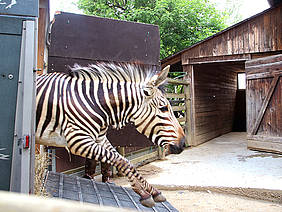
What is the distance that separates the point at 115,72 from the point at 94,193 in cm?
131

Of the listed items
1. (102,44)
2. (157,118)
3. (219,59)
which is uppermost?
(219,59)

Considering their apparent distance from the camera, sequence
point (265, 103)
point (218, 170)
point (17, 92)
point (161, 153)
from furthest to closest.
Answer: point (265, 103)
point (161, 153)
point (218, 170)
point (17, 92)

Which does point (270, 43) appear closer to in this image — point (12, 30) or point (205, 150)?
point (205, 150)

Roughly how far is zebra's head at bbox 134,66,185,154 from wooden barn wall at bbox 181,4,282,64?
17.4 feet

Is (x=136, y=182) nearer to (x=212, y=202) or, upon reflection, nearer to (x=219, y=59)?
(x=212, y=202)

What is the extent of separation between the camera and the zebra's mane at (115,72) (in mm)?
2637

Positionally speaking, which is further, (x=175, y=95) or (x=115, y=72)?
(x=175, y=95)

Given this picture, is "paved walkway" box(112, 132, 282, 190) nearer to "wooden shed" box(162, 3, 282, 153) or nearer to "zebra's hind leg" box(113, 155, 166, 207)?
"wooden shed" box(162, 3, 282, 153)

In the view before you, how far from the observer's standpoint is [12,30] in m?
1.65

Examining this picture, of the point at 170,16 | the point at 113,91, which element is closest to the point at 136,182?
the point at 113,91

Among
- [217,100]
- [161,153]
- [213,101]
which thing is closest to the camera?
[161,153]

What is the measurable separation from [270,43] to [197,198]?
4.88 m

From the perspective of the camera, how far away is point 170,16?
12031 millimetres

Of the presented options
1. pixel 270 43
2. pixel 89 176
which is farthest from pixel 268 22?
pixel 89 176
